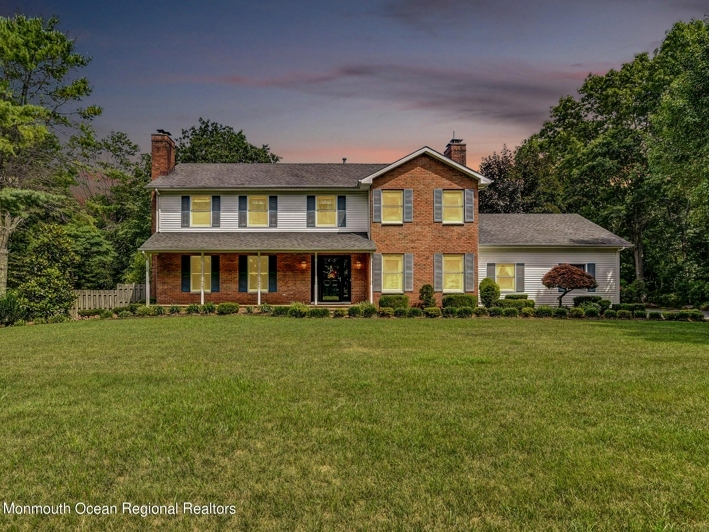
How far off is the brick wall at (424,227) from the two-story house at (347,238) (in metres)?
0.05

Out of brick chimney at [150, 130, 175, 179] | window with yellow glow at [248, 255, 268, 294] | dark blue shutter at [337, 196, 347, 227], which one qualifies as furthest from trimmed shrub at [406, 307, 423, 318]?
brick chimney at [150, 130, 175, 179]

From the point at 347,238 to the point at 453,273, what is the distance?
5.43 m

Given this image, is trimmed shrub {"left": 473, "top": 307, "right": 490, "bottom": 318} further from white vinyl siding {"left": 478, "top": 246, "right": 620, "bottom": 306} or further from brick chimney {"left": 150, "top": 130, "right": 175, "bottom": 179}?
brick chimney {"left": 150, "top": 130, "right": 175, "bottom": 179}

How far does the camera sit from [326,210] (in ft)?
77.8

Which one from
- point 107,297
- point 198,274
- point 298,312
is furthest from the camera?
point 198,274

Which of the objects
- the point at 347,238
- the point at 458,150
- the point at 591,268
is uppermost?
the point at 458,150

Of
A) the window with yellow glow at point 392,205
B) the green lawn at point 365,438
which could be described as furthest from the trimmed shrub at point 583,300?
the green lawn at point 365,438

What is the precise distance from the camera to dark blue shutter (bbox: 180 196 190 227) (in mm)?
23469

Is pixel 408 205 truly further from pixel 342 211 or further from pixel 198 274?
pixel 198 274

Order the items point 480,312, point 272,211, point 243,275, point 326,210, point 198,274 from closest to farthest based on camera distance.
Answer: point 480,312
point 198,274
point 243,275
point 272,211
point 326,210

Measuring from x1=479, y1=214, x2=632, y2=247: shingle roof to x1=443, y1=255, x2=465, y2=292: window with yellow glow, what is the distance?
76.3 inches

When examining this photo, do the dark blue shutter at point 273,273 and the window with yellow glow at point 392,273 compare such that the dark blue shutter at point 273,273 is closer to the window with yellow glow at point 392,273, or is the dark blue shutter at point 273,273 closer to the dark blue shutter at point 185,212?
the dark blue shutter at point 185,212

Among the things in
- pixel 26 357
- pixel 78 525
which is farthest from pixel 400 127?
pixel 78 525

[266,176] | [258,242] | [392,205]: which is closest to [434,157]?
[392,205]
